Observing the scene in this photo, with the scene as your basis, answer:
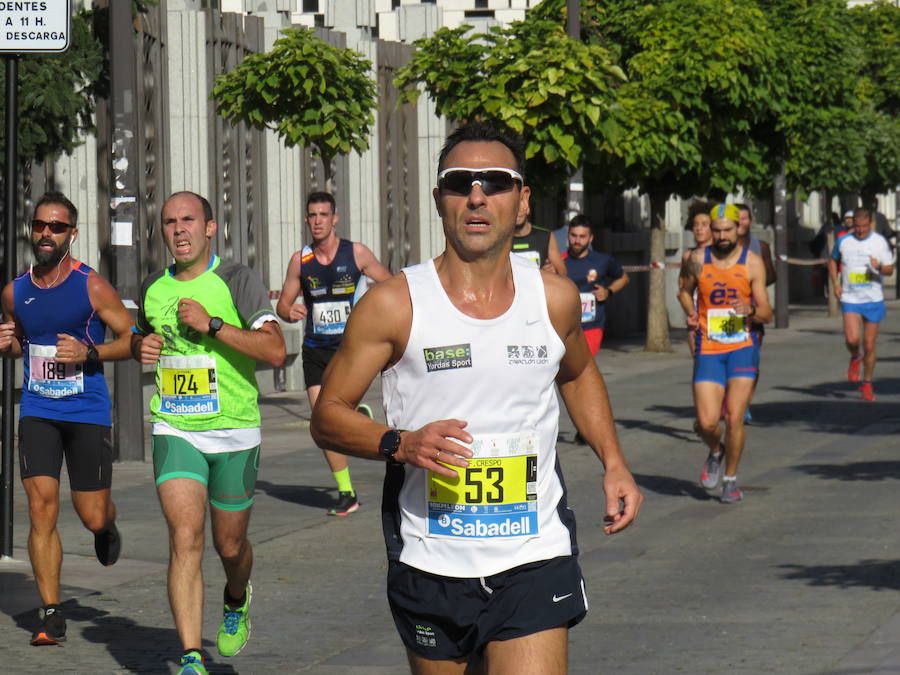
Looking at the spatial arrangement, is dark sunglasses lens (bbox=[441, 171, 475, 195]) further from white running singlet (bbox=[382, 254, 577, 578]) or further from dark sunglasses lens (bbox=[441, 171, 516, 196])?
white running singlet (bbox=[382, 254, 577, 578])

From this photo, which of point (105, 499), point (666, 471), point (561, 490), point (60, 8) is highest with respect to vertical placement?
point (60, 8)

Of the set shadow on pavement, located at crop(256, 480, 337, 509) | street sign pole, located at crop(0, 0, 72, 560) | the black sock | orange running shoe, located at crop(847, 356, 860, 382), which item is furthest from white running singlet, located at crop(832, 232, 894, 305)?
the black sock

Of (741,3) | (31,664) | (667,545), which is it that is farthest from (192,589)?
(741,3)

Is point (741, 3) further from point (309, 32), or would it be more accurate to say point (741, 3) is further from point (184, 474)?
point (184, 474)

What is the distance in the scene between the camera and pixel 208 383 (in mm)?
6793

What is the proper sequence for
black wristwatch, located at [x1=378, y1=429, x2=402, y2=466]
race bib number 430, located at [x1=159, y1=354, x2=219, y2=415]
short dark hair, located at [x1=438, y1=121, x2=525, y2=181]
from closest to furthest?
black wristwatch, located at [x1=378, y1=429, x2=402, y2=466], short dark hair, located at [x1=438, y1=121, x2=525, y2=181], race bib number 430, located at [x1=159, y1=354, x2=219, y2=415]

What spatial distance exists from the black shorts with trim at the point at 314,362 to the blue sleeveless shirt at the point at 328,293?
1.3 inches

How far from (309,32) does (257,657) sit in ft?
31.5

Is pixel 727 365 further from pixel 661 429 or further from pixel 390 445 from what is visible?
pixel 390 445

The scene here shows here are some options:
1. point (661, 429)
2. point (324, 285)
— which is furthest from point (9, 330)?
point (661, 429)

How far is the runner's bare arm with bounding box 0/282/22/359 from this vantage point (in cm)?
779

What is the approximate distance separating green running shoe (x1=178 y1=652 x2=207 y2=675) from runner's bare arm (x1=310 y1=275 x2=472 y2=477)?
1.96 metres

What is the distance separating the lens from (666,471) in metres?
13.1

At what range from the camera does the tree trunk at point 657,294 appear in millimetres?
25078
